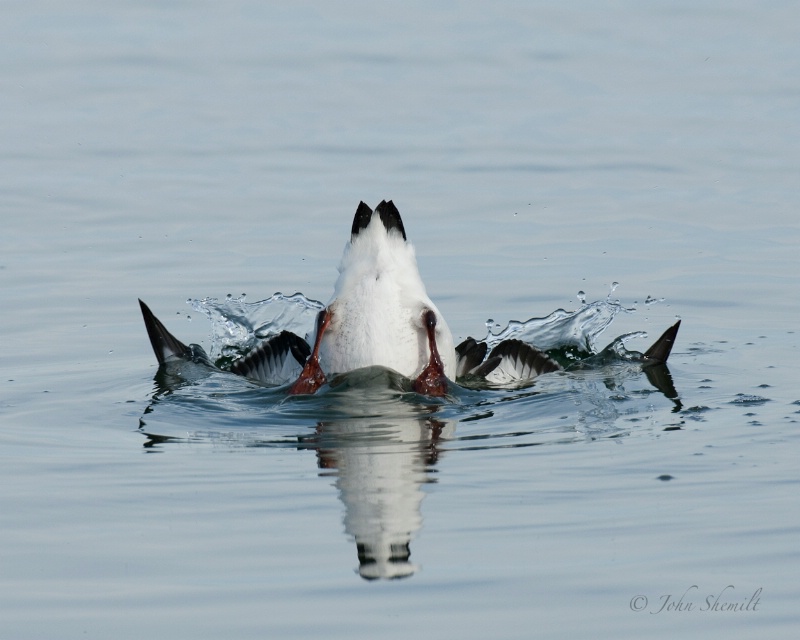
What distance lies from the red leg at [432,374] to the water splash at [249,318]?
2772mm

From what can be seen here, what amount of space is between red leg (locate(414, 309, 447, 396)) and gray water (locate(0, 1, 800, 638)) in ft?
0.54

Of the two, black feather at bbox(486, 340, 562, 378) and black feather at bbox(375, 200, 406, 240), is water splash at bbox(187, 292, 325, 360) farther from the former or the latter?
black feather at bbox(375, 200, 406, 240)

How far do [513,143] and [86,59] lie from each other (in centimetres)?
823

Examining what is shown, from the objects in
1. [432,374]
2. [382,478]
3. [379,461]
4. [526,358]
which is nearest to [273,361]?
[432,374]

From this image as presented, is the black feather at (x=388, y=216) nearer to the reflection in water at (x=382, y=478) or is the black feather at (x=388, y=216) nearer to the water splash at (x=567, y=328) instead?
the reflection in water at (x=382, y=478)

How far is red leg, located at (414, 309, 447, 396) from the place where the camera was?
29.3 ft

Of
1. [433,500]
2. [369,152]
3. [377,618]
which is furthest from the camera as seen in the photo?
[369,152]

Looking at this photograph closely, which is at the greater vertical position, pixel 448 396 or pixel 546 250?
pixel 546 250

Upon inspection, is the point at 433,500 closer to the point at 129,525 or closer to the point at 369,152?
the point at 129,525

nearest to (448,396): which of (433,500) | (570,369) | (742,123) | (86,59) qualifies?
(570,369)

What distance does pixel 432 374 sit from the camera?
353 inches

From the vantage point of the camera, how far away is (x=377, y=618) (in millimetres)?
5238

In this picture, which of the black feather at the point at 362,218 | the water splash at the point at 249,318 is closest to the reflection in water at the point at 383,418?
the black feather at the point at 362,218

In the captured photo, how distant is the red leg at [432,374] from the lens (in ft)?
29.3
